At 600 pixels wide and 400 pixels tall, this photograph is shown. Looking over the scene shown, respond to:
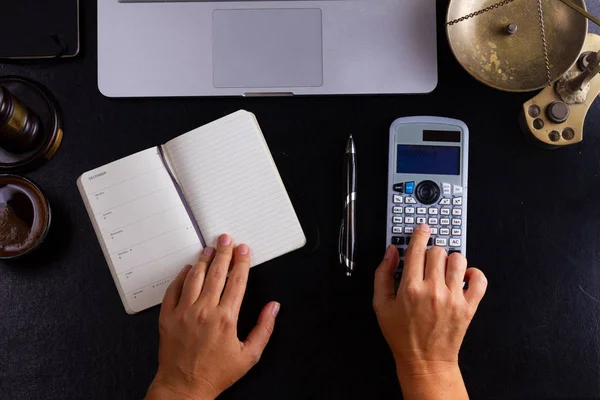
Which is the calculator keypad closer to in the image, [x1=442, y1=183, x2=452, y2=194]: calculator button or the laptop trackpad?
[x1=442, y1=183, x2=452, y2=194]: calculator button

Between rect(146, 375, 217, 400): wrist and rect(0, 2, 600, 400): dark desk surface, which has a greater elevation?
rect(0, 2, 600, 400): dark desk surface

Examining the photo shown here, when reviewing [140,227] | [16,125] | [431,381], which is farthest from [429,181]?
[16,125]

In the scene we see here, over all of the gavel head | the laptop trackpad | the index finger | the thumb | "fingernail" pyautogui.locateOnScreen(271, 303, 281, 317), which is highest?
the laptop trackpad

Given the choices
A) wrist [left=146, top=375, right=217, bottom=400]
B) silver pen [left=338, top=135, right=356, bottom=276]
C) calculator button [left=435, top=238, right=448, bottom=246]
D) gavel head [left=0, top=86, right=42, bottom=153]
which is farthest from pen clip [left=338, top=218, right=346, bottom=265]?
gavel head [left=0, top=86, right=42, bottom=153]

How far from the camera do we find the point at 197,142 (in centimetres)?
63

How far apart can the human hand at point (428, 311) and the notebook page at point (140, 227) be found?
0.25 meters

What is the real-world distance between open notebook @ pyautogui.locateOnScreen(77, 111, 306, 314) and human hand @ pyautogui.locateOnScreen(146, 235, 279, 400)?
0.03m

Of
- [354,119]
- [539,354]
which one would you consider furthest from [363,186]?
[539,354]

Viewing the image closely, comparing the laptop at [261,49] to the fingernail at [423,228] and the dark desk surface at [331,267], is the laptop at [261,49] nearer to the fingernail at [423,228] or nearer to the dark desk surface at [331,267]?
the dark desk surface at [331,267]

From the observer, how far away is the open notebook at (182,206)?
618 mm

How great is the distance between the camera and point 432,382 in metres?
0.59

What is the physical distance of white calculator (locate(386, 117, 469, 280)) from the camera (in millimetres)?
629

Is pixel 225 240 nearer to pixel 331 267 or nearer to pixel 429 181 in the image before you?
pixel 331 267

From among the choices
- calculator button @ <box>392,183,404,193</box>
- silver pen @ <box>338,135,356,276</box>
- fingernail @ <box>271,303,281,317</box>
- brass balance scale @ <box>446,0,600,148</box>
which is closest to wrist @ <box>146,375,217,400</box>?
fingernail @ <box>271,303,281,317</box>
